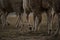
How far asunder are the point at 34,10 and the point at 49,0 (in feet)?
0.63

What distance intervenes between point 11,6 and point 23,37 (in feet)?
1.27

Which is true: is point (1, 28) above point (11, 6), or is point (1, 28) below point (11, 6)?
below

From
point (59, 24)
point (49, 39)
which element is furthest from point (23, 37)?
point (59, 24)

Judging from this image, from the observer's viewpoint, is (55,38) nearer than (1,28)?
Yes

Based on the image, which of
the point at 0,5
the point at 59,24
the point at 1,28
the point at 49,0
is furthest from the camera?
the point at 1,28

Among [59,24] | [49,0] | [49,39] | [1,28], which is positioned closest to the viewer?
[49,0]

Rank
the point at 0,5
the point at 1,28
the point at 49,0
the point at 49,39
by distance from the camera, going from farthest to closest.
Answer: the point at 1,28 < the point at 0,5 < the point at 49,39 < the point at 49,0

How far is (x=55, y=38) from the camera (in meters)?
2.26

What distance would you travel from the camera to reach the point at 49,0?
2.01 meters

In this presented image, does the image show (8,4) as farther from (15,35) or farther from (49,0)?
(49,0)

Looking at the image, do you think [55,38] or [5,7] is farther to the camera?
[5,7]

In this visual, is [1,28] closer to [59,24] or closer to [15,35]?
[15,35]

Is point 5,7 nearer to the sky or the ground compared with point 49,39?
nearer to the sky

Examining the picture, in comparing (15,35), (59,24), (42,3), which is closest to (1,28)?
(15,35)
